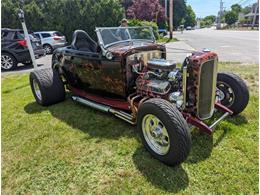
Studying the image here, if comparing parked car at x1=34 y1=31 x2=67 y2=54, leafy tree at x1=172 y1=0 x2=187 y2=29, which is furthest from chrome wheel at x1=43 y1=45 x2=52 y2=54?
leafy tree at x1=172 y1=0 x2=187 y2=29

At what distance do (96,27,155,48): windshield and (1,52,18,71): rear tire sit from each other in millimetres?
7282

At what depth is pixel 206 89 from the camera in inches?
124

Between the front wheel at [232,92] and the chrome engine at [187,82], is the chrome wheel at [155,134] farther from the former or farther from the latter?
the front wheel at [232,92]

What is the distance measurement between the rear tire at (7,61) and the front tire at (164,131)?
8.70 meters

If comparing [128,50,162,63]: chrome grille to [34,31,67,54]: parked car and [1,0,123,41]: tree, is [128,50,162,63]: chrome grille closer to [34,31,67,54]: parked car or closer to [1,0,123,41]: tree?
[34,31,67,54]: parked car

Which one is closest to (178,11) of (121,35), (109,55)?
(121,35)

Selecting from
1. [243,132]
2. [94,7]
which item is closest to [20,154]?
[243,132]

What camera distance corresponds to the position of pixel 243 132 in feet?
11.4

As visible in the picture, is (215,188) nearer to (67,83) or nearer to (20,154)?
(20,154)

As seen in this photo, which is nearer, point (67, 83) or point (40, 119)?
point (40, 119)

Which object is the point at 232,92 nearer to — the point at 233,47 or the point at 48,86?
the point at 48,86

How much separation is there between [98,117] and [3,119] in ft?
6.35

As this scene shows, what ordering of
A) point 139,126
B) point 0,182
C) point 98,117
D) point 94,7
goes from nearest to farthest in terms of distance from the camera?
point 0,182 < point 139,126 < point 98,117 < point 94,7

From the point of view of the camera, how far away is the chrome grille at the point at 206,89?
9.95ft
